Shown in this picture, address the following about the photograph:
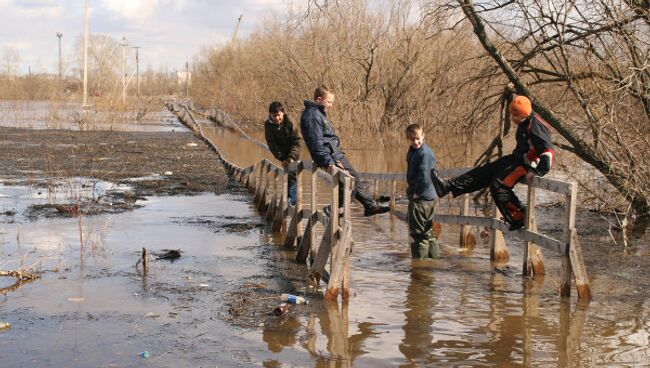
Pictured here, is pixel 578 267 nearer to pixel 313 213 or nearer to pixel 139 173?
pixel 313 213

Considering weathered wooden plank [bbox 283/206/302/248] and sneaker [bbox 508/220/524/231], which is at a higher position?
sneaker [bbox 508/220/524/231]

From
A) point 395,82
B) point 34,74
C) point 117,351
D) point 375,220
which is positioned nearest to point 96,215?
point 375,220

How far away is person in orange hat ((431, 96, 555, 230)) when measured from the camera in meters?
8.60

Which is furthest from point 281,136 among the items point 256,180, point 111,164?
point 111,164

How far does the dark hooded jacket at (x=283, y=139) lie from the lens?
11.7 meters

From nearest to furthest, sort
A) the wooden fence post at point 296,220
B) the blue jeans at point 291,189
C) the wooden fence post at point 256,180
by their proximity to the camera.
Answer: the wooden fence post at point 296,220, the blue jeans at point 291,189, the wooden fence post at point 256,180

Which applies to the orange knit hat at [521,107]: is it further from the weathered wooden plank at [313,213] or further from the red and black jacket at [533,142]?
the weathered wooden plank at [313,213]

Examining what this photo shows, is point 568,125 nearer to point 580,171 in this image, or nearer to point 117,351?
point 580,171

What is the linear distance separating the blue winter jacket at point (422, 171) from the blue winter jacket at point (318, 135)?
939mm

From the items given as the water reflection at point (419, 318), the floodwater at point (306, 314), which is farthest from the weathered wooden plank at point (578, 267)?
the water reflection at point (419, 318)

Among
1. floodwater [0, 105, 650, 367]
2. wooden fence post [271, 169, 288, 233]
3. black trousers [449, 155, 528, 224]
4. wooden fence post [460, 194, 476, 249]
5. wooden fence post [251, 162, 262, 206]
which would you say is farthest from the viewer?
wooden fence post [251, 162, 262, 206]

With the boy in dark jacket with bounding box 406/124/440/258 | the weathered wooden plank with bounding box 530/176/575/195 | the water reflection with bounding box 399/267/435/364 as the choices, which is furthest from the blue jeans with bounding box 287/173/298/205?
the weathered wooden plank with bounding box 530/176/575/195

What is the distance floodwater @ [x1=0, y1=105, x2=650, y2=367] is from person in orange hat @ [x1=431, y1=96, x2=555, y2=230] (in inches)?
35.0

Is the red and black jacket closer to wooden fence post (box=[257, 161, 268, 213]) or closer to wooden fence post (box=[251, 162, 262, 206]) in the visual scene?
wooden fence post (box=[257, 161, 268, 213])
